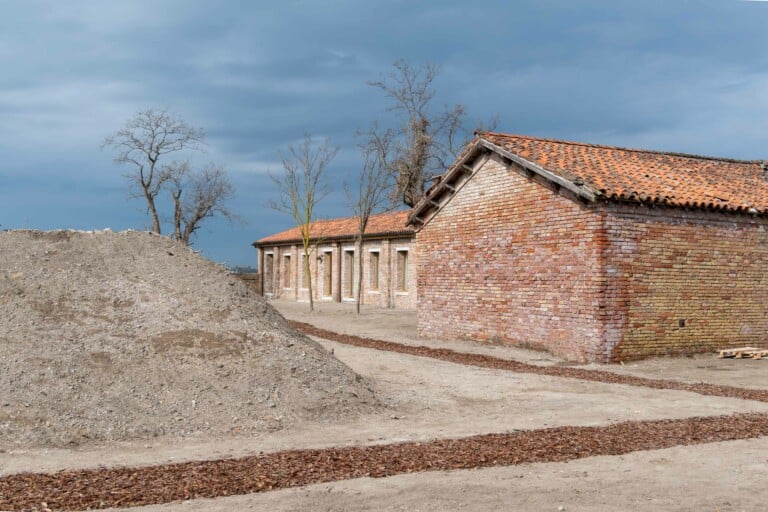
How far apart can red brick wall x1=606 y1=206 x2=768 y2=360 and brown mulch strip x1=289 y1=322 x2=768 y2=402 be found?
1.57 m

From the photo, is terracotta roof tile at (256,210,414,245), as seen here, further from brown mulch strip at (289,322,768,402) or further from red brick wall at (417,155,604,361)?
brown mulch strip at (289,322,768,402)

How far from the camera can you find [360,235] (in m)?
34.0

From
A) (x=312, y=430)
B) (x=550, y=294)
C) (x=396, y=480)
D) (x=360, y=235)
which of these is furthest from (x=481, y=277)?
(x=360, y=235)

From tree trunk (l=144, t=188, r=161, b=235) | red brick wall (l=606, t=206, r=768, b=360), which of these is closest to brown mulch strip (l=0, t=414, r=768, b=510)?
red brick wall (l=606, t=206, r=768, b=360)

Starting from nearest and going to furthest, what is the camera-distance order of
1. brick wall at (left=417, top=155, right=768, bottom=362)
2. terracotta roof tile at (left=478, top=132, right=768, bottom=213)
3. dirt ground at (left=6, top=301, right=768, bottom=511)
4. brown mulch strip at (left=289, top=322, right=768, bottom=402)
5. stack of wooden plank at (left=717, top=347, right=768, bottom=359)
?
dirt ground at (left=6, top=301, right=768, bottom=511), brown mulch strip at (left=289, top=322, right=768, bottom=402), brick wall at (left=417, top=155, right=768, bottom=362), terracotta roof tile at (left=478, top=132, right=768, bottom=213), stack of wooden plank at (left=717, top=347, right=768, bottom=359)

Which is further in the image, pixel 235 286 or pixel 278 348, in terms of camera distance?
pixel 235 286

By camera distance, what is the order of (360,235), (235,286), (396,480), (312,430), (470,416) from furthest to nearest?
1. (360,235)
2. (235,286)
3. (470,416)
4. (312,430)
5. (396,480)

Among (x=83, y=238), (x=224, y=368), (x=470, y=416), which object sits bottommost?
(x=470, y=416)

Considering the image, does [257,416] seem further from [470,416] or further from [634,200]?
[634,200]

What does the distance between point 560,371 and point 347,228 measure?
82.9ft

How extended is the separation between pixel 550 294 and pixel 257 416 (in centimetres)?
904

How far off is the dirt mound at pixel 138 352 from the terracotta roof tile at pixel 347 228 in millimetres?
19522

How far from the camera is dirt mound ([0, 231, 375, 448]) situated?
8.79m

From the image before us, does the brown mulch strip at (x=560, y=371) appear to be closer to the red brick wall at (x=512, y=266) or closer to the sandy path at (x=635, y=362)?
the sandy path at (x=635, y=362)
